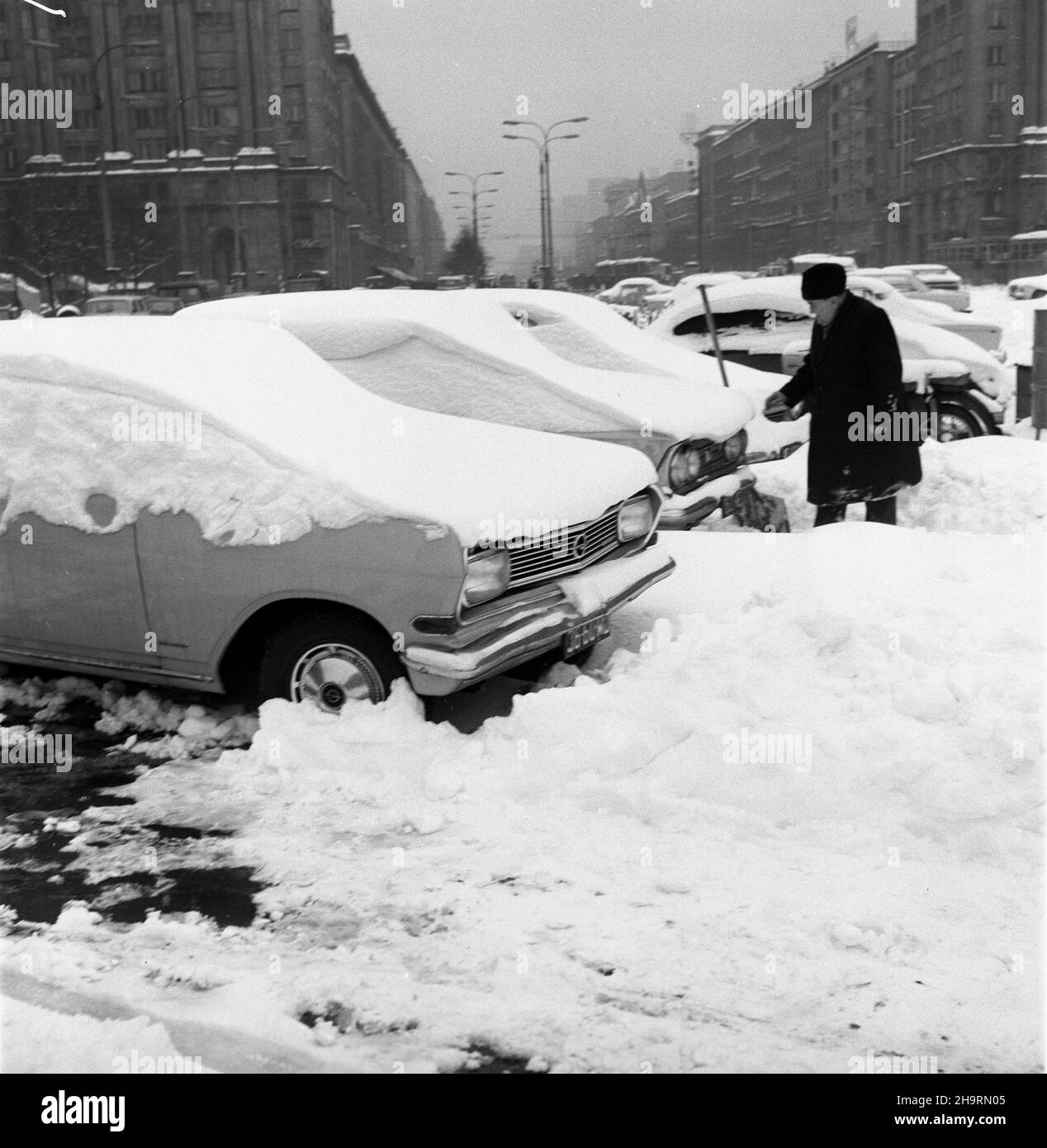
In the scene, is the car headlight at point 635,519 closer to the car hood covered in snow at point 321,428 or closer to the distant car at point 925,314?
the car hood covered in snow at point 321,428

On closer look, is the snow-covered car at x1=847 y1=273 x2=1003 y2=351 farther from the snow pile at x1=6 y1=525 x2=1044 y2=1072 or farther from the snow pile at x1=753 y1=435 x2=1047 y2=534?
the snow pile at x1=6 y1=525 x2=1044 y2=1072

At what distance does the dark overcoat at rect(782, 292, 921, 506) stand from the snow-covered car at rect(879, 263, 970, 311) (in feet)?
54.6

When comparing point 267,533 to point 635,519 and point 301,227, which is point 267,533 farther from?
point 301,227

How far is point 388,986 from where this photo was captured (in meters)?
3.17

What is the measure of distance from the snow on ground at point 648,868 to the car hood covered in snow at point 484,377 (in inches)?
104

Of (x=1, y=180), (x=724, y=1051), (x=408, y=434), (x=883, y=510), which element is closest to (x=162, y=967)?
(x=724, y=1051)

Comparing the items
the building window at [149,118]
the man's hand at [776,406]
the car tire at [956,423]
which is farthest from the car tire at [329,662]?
the building window at [149,118]

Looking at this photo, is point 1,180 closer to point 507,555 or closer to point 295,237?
point 295,237

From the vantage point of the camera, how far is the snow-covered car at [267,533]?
4.68m

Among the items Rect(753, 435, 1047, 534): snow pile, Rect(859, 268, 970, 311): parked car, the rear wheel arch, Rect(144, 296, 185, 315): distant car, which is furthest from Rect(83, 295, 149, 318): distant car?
the rear wheel arch

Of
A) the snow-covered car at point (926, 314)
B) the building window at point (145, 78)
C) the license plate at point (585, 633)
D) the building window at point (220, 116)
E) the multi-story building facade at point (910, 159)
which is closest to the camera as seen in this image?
the license plate at point (585, 633)

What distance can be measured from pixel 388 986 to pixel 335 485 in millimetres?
2153

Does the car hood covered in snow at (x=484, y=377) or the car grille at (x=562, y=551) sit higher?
the car hood covered in snow at (x=484, y=377)

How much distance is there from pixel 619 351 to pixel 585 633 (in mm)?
5289
